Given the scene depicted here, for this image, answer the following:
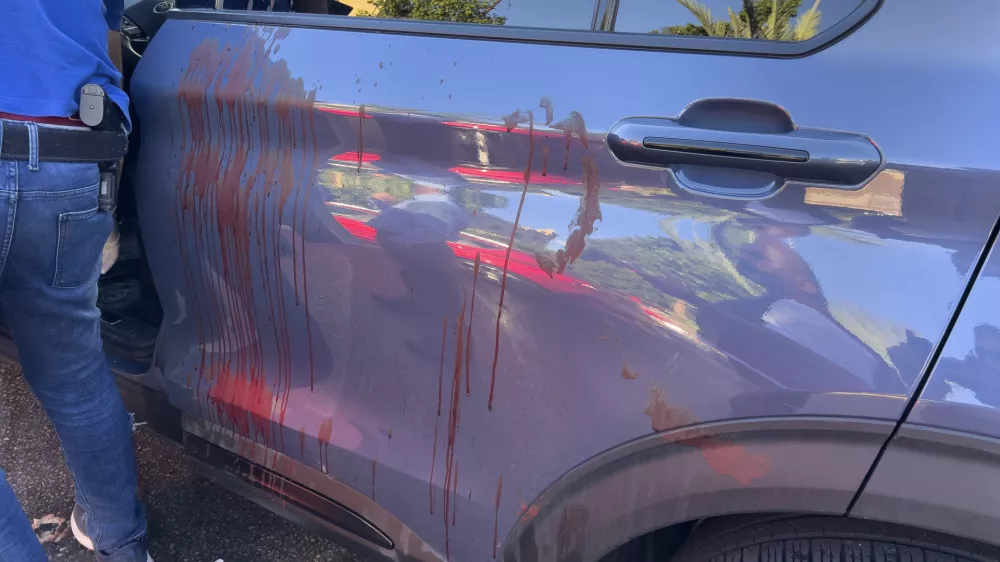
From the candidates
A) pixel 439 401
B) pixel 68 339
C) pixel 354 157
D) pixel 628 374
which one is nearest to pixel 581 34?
pixel 354 157

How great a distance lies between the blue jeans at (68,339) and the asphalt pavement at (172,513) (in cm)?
21

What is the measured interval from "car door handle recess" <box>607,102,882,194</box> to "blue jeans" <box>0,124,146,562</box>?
102 centimetres

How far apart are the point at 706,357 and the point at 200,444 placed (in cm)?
122

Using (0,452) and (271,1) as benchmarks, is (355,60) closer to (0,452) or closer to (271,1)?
(271,1)

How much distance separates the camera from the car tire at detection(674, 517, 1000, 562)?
0.97 m

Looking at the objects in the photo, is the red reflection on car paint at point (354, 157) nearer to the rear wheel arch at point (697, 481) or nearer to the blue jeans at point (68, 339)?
the blue jeans at point (68, 339)

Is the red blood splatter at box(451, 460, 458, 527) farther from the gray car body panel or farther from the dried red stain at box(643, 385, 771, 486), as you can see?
the gray car body panel

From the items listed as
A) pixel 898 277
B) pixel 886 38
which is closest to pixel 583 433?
pixel 898 277

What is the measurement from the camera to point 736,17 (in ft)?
3.49

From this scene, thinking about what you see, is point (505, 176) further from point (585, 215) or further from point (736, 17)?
point (736, 17)

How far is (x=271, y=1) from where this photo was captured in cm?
189

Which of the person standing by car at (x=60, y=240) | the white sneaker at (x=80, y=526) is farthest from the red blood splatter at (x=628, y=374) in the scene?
the white sneaker at (x=80, y=526)

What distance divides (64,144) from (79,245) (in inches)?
8.0

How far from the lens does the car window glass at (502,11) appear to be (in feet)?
3.84
